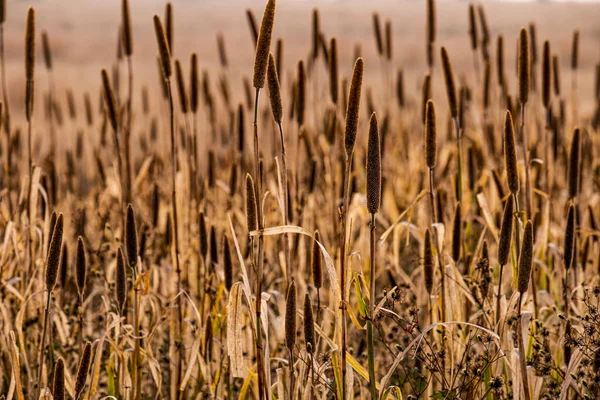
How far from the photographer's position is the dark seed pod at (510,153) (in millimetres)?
1389

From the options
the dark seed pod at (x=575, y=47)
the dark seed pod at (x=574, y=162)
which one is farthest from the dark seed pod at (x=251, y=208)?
the dark seed pod at (x=575, y=47)

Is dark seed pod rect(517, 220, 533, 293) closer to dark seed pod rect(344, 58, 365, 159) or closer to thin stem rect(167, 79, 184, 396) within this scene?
dark seed pod rect(344, 58, 365, 159)

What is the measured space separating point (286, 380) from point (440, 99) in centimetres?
959

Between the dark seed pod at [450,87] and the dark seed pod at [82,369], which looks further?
the dark seed pod at [450,87]

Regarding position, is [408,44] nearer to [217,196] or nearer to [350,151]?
[217,196]

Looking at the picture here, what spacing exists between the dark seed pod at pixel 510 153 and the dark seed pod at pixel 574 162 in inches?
14.0

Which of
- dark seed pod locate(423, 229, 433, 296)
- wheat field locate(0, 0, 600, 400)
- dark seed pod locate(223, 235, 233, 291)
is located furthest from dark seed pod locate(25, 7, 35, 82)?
dark seed pod locate(423, 229, 433, 296)

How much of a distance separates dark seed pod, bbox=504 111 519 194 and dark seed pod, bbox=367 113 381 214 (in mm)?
353

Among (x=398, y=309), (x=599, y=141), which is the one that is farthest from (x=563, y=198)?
(x=599, y=141)

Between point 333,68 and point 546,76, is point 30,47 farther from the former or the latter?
point 546,76

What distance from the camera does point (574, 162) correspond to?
68.9 inches

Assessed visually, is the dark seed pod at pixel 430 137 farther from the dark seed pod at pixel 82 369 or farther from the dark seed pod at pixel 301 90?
the dark seed pod at pixel 82 369

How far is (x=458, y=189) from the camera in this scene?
6.32 ft

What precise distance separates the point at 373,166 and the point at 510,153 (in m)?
0.37
